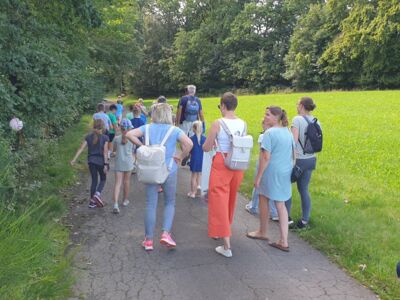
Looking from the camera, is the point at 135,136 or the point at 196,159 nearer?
the point at 135,136

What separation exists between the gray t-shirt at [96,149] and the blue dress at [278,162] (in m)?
3.10

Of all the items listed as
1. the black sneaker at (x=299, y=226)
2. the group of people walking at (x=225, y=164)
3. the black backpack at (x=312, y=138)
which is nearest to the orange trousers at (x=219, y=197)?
the group of people walking at (x=225, y=164)

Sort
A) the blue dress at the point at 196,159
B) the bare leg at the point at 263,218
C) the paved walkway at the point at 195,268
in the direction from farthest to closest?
the blue dress at the point at 196,159
the bare leg at the point at 263,218
the paved walkway at the point at 195,268

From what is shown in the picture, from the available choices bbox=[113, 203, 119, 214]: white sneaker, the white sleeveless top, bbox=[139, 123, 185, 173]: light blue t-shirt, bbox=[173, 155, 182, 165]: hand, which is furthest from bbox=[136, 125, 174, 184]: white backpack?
bbox=[113, 203, 119, 214]: white sneaker

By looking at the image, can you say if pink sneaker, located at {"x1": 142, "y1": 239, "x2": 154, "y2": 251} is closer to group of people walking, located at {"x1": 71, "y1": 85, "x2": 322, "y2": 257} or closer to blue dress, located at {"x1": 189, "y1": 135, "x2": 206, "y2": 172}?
group of people walking, located at {"x1": 71, "y1": 85, "x2": 322, "y2": 257}

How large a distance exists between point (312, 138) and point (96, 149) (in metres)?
3.62

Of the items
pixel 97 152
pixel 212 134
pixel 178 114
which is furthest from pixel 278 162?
pixel 178 114

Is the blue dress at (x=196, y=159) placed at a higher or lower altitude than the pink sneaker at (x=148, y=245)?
higher

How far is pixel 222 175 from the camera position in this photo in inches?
216

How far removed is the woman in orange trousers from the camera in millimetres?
5453

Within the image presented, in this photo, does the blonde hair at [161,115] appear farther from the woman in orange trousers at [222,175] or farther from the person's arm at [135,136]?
the woman in orange trousers at [222,175]

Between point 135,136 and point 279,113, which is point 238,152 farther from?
point 135,136

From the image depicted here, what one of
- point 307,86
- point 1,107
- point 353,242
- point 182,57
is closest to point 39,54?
point 1,107

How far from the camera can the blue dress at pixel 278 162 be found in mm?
5652
